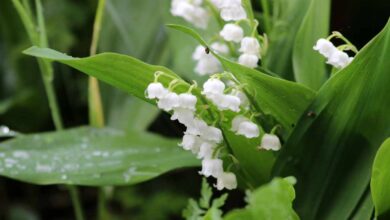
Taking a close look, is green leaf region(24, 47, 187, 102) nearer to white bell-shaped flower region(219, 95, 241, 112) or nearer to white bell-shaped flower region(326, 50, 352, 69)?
white bell-shaped flower region(219, 95, 241, 112)

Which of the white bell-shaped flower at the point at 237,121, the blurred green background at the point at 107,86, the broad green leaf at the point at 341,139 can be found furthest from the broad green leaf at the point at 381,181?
the blurred green background at the point at 107,86

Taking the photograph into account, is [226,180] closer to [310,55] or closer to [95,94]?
[310,55]

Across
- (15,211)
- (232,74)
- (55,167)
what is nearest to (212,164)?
(232,74)

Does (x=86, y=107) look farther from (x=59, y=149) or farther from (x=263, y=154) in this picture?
(x=263, y=154)

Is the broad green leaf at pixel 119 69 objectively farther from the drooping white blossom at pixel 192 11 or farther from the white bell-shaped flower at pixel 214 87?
the drooping white blossom at pixel 192 11

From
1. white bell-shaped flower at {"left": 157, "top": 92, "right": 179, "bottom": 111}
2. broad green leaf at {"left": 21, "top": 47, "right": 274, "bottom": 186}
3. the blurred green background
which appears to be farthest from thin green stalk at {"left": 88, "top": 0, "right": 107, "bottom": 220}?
white bell-shaped flower at {"left": 157, "top": 92, "right": 179, "bottom": 111}
